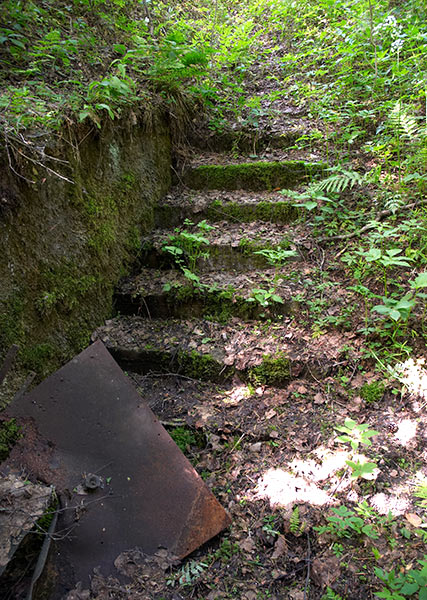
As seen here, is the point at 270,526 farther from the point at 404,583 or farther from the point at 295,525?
the point at 404,583

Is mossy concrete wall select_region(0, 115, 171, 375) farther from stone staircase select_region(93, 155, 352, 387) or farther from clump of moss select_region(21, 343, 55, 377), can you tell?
stone staircase select_region(93, 155, 352, 387)

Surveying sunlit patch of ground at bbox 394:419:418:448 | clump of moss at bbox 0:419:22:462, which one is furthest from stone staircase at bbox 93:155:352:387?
clump of moss at bbox 0:419:22:462

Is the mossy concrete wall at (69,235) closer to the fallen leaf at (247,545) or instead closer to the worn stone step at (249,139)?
the worn stone step at (249,139)

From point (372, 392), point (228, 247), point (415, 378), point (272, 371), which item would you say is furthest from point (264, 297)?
point (415, 378)

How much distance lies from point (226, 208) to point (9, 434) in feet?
9.11

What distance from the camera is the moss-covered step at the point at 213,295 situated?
2830mm

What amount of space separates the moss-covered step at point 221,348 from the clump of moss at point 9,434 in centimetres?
106

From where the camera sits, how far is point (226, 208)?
11.9 feet

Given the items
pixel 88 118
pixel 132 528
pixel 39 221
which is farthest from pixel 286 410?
pixel 88 118

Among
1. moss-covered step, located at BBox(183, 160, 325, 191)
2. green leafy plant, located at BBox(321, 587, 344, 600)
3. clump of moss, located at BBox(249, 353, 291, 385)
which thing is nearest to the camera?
green leafy plant, located at BBox(321, 587, 344, 600)

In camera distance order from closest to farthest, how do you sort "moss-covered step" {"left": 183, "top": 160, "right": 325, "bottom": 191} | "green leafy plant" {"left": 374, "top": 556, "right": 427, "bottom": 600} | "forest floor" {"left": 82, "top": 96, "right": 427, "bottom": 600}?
"green leafy plant" {"left": 374, "top": 556, "right": 427, "bottom": 600}
"forest floor" {"left": 82, "top": 96, "right": 427, "bottom": 600}
"moss-covered step" {"left": 183, "top": 160, "right": 325, "bottom": 191}

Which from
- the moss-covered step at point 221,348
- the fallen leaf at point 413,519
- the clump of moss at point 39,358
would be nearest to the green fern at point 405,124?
the moss-covered step at point 221,348

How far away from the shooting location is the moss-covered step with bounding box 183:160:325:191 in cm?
364

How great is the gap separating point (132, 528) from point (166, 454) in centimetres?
35
